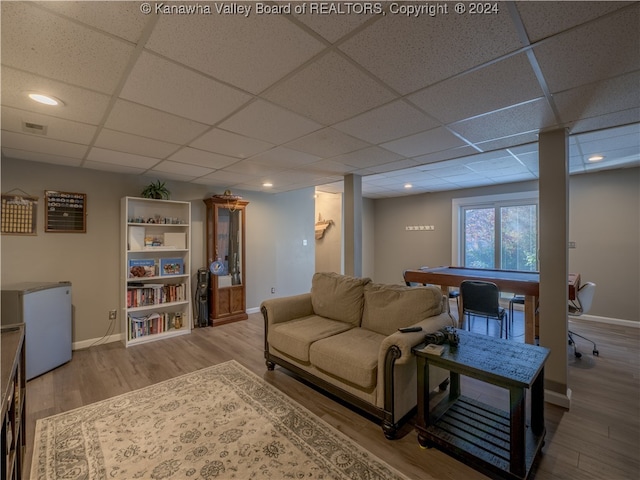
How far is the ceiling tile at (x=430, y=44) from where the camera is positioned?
1.26m

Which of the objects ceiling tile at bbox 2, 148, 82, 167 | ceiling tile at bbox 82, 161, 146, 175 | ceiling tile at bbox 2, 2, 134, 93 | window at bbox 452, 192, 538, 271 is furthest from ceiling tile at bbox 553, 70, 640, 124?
ceiling tile at bbox 2, 148, 82, 167

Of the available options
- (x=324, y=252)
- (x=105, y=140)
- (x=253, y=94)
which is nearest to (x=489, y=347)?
(x=253, y=94)

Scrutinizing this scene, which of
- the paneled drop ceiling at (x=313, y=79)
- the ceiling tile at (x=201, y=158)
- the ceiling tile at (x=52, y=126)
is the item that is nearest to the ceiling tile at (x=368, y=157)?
the paneled drop ceiling at (x=313, y=79)

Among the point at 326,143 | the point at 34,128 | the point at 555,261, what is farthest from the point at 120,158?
the point at 555,261

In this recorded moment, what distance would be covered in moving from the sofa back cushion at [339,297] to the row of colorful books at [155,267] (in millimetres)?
2323

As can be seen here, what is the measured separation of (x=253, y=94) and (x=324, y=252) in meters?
6.26

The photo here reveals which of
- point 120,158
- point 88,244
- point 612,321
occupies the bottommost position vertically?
point 612,321

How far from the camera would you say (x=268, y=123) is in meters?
2.33

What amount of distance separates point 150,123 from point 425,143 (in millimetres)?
2487

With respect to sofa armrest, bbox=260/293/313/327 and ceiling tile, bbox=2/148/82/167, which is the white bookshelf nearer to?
ceiling tile, bbox=2/148/82/167

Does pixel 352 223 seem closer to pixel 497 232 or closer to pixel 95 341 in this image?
pixel 497 232

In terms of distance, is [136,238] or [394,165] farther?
[136,238]

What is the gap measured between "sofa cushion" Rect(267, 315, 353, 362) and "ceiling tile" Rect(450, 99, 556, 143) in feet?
7.15

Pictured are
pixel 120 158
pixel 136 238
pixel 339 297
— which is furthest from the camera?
pixel 136 238
